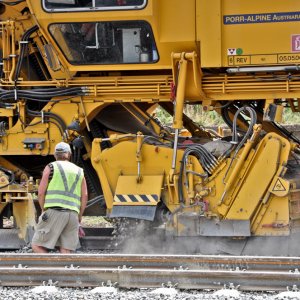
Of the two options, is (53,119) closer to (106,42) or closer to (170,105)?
(106,42)

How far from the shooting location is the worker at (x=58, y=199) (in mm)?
8711

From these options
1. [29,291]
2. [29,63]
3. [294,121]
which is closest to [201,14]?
[29,63]

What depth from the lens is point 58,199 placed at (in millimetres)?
8703

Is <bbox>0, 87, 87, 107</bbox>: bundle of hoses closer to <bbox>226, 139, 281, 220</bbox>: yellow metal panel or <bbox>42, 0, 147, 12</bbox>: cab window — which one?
<bbox>42, 0, 147, 12</bbox>: cab window

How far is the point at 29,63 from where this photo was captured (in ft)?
35.2

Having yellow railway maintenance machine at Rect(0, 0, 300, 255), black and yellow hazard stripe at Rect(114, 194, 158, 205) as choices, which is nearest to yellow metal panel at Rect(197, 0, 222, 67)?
yellow railway maintenance machine at Rect(0, 0, 300, 255)

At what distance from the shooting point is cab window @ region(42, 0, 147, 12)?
9586 millimetres

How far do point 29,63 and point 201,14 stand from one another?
246 centimetres

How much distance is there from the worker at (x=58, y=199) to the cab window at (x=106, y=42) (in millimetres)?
1655

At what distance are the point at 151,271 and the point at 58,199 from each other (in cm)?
164

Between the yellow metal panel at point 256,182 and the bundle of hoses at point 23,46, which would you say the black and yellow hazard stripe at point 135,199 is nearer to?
the yellow metal panel at point 256,182

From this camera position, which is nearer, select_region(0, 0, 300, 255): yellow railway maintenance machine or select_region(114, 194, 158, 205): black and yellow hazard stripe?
select_region(0, 0, 300, 255): yellow railway maintenance machine

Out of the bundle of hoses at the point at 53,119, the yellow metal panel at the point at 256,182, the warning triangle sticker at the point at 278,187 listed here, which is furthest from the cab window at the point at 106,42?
the warning triangle sticker at the point at 278,187

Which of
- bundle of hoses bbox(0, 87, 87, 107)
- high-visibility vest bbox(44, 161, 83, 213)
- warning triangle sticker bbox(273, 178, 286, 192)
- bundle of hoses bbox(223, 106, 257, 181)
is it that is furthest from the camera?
bundle of hoses bbox(0, 87, 87, 107)
